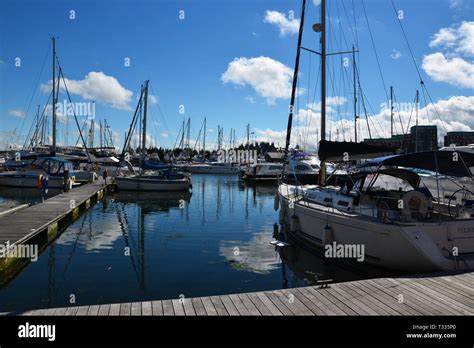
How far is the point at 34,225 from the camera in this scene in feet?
46.8

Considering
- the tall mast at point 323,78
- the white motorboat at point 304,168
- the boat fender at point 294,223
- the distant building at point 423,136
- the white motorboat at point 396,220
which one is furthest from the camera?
the white motorboat at point 304,168

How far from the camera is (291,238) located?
1493 cm

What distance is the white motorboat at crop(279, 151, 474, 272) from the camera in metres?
8.96

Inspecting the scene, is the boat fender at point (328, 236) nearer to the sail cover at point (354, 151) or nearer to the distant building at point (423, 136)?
the sail cover at point (354, 151)

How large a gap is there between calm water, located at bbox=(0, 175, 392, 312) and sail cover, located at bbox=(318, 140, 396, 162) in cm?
351

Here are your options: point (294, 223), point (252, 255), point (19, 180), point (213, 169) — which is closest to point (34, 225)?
point (252, 255)

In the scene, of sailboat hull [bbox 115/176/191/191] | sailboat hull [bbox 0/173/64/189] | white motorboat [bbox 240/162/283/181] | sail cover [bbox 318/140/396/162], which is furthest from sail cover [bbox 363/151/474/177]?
white motorboat [bbox 240/162/283/181]

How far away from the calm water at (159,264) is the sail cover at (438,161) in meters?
3.04

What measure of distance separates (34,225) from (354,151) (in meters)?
11.6

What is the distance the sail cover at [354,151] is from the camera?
13.7m

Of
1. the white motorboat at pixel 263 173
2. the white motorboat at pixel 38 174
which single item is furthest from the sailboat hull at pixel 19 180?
the white motorboat at pixel 263 173

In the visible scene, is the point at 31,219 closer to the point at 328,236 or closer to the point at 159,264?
the point at 159,264

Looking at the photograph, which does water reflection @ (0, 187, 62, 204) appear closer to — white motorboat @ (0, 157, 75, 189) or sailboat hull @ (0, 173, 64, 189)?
sailboat hull @ (0, 173, 64, 189)
